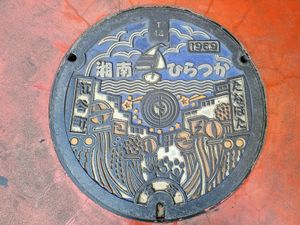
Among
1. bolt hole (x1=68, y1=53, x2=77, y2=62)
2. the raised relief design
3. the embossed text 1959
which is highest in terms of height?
the embossed text 1959

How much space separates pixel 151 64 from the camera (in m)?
1.67

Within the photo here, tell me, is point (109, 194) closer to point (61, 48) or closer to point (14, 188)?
point (14, 188)

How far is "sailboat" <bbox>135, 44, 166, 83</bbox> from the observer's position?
1.66 metres

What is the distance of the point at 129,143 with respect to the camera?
5.24 ft

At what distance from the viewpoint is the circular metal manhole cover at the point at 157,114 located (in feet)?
5.13

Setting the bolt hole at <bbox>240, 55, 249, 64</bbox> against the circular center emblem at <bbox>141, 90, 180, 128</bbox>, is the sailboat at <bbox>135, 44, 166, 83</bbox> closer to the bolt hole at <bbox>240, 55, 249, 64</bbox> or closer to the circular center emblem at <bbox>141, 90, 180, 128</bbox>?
the circular center emblem at <bbox>141, 90, 180, 128</bbox>

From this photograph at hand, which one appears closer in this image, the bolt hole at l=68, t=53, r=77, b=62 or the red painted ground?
the red painted ground

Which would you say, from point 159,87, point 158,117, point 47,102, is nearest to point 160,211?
point 158,117

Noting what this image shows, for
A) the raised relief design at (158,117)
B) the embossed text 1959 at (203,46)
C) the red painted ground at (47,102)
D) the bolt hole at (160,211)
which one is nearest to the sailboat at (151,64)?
the raised relief design at (158,117)

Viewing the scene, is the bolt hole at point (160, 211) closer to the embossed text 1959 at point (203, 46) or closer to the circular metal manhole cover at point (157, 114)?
the circular metal manhole cover at point (157, 114)

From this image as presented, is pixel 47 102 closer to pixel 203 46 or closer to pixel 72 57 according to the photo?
pixel 72 57

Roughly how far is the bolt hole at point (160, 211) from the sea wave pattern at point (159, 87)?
1.40 ft

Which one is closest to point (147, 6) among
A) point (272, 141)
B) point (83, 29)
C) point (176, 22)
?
point (176, 22)

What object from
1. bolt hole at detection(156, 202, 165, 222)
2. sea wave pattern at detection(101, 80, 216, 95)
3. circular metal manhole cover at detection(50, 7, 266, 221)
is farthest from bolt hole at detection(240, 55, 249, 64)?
bolt hole at detection(156, 202, 165, 222)
